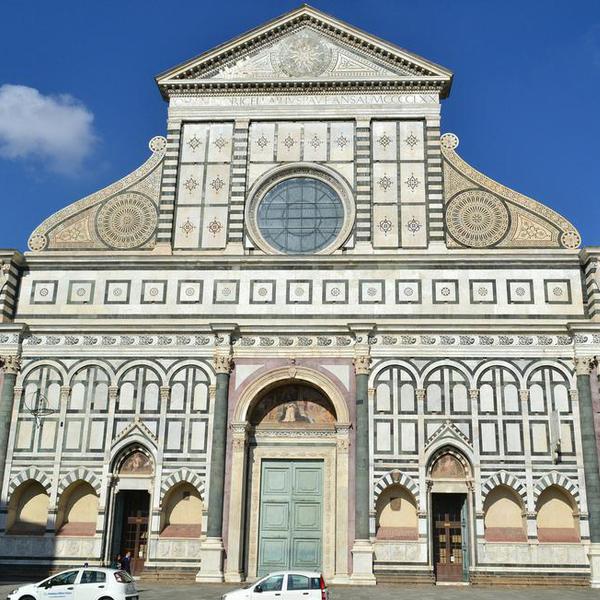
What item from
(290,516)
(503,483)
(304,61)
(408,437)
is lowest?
(290,516)

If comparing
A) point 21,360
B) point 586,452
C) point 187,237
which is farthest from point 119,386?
point 586,452

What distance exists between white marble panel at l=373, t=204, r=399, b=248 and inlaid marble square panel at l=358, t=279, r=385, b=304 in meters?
1.32

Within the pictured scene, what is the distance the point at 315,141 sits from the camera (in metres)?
28.0

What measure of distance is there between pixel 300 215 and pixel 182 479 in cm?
916

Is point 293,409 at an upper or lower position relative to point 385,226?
lower

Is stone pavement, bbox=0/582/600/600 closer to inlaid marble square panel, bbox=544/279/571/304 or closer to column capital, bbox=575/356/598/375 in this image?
column capital, bbox=575/356/598/375

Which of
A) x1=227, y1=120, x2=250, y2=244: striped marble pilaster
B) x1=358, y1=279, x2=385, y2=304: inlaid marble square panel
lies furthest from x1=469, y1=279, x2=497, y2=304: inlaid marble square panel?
x1=227, y1=120, x2=250, y2=244: striped marble pilaster

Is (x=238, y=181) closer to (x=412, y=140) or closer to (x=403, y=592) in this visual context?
(x=412, y=140)

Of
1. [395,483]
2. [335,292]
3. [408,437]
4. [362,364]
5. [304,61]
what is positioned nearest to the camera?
[395,483]

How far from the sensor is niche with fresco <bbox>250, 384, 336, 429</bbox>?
25.8 meters

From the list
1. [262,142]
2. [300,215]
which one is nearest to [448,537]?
[300,215]

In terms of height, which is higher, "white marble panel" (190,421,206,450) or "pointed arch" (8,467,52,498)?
"white marble panel" (190,421,206,450)

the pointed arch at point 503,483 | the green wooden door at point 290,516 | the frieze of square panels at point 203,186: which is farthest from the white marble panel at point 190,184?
the pointed arch at point 503,483

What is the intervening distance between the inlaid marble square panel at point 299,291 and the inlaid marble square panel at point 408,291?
8.94ft
